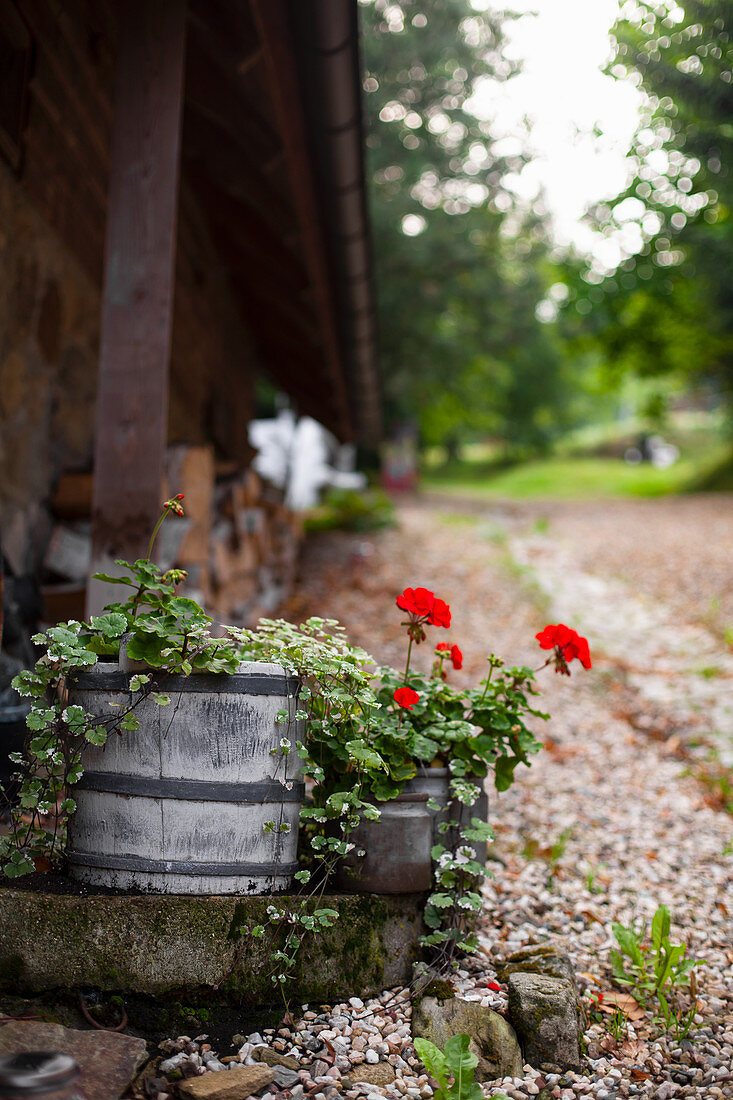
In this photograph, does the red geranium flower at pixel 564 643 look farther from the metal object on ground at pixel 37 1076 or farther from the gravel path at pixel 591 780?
the metal object on ground at pixel 37 1076

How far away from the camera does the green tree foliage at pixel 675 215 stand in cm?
581

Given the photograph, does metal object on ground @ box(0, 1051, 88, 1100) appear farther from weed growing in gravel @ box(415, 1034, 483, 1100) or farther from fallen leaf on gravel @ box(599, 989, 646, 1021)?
fallen leaf on gravel @ box(599, 989, 646, 1021)

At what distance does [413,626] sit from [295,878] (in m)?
0.64

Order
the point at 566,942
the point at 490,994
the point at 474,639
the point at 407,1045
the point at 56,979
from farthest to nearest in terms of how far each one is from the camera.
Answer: the point at 474,639 < the point at 566,942 < the point at 490,994 < the point at 407,1045 < the point at 56,979

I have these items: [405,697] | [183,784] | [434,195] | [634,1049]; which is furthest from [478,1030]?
[434,195]

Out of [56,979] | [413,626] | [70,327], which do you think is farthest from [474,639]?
[56,979]

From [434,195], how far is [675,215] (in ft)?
11.5

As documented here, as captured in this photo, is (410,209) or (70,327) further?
(410,209)

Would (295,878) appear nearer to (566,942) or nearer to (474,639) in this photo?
(566,942)

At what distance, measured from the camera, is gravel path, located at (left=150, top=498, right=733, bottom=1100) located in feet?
5.95

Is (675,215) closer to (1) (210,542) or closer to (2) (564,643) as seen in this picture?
(1) (210,542)

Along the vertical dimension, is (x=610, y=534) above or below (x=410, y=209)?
below

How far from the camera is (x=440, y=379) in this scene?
41.7 feet

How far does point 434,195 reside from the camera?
11.3m
